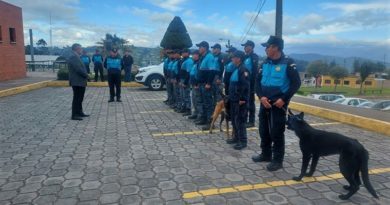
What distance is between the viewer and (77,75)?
7.95 meters

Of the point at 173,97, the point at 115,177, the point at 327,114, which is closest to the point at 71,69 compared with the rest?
the point at 173,97

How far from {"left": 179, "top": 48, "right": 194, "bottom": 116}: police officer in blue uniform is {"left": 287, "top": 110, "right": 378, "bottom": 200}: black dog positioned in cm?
427

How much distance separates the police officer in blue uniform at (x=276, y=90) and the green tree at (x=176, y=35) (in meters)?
16.3

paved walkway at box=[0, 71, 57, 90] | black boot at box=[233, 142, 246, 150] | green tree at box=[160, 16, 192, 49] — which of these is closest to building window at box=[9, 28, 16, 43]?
paved walkway at box=[0, 71, 57, 90]

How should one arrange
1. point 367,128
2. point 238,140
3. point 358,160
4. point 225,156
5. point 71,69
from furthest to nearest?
point 71,69, point 367,128, point 238,140, point 225,156, point 358,160

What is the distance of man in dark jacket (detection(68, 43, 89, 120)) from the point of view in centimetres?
780

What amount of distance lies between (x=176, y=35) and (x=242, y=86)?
16.1 meters

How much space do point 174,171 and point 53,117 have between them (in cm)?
530

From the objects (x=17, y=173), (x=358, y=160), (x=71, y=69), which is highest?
(x=71, y=69)

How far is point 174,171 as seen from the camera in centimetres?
452

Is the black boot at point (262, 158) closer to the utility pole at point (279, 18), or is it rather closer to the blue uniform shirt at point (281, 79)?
the blue uniform shirt at point (281, 79)

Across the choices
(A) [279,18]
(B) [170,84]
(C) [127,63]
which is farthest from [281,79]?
(C) [127,63]

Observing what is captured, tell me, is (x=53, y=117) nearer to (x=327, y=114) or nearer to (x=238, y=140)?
(x=238, y=140)

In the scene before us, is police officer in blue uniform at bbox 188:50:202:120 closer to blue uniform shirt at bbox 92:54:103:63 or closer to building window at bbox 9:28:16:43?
blue uniform shirt at bbox 92:54:103:63
